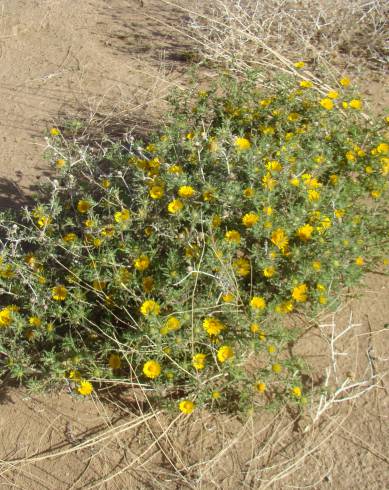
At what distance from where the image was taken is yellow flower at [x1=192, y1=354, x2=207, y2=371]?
245 cm

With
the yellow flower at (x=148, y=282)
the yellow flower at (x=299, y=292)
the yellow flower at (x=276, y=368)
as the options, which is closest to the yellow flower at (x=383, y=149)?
the yellow flower at (x=299, y=292)

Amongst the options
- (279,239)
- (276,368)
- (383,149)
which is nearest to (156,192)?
(279,239)

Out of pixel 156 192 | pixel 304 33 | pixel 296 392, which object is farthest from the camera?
pixel 304 33

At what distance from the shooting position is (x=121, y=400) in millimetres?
2691

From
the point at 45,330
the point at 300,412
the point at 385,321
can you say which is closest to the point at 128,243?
the point at 45,330

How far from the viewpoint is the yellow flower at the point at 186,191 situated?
278cm

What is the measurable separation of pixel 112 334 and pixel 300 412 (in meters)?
1.08

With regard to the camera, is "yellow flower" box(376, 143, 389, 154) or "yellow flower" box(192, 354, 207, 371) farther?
"yellow flower" box(376, 143, 389, 154)

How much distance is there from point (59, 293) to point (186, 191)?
91 cm

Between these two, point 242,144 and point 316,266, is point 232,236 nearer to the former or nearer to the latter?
point 316,266

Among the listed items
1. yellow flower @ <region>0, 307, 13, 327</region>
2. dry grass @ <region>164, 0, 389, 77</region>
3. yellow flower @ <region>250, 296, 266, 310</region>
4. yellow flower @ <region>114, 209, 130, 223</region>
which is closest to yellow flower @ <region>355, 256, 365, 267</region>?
yellow flower @ <region>250, 296, 266, 310</region>

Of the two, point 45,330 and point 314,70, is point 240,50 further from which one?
point 45,330

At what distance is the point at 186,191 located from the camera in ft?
9.12

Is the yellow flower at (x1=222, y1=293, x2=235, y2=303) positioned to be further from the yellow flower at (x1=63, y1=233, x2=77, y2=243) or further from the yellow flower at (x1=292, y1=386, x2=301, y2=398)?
the yellow flower at (x1=63, y1=233, x2=77, y2=243)
